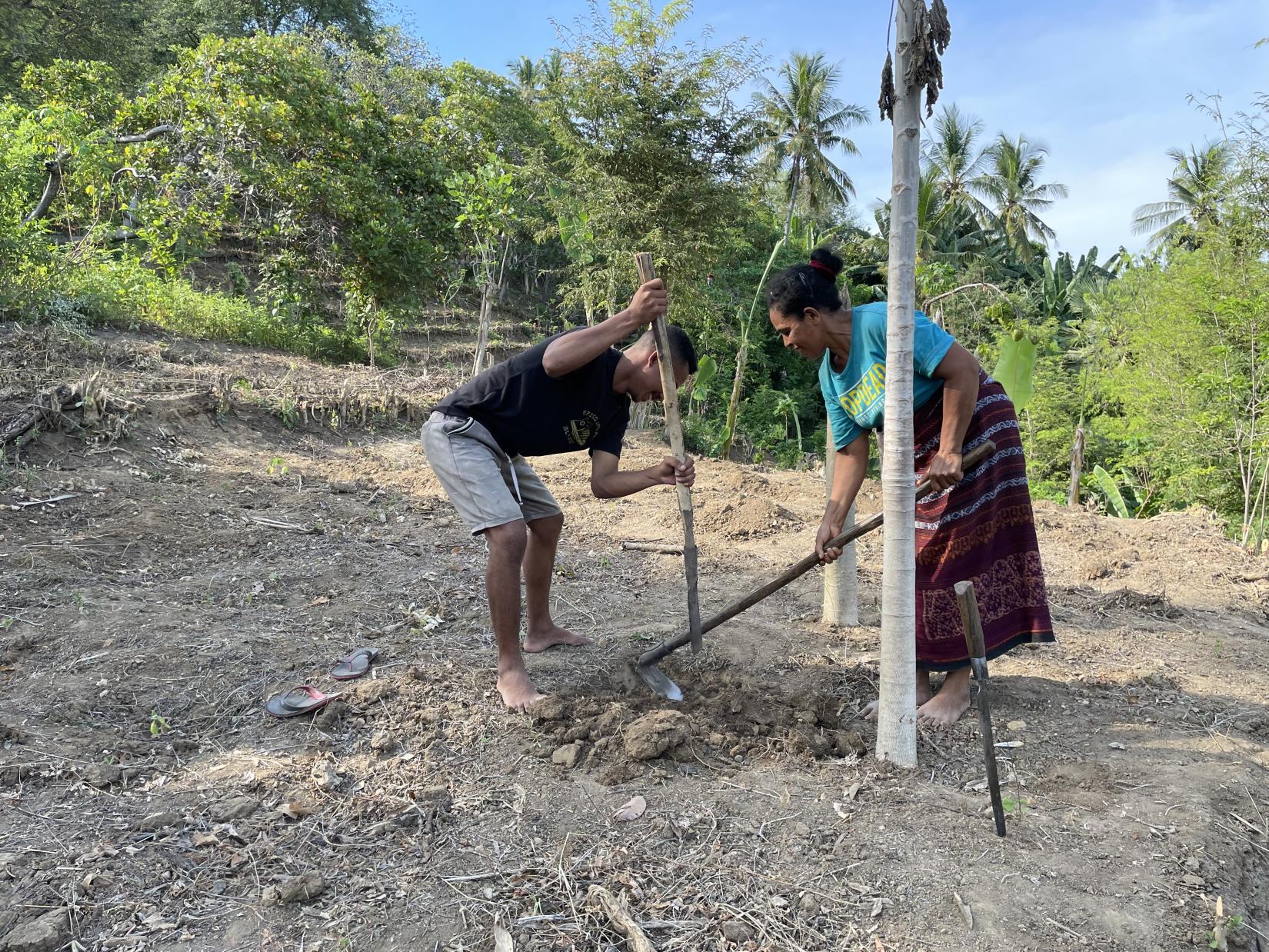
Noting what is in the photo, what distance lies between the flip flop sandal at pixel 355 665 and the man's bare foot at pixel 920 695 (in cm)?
188

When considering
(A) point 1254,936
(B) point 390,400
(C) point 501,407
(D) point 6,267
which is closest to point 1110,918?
(A) point 1254,936

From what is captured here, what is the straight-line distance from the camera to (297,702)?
2.71 meters

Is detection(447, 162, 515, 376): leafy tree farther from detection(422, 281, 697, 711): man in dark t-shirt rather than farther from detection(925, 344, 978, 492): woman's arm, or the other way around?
detection(925, 344, 978, 492): woman's arm

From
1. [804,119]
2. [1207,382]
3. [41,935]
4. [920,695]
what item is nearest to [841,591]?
[920,695]

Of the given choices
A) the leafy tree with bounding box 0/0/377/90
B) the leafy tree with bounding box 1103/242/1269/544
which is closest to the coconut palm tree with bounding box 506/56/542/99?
the leafy tree with bounding box 0/0/377/90

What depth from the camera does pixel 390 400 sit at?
866cm

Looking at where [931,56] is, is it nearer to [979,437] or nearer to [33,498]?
[979,437]

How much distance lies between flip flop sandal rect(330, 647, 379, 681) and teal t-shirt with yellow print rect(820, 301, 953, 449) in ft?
6.70

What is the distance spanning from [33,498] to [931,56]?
523 centimetres

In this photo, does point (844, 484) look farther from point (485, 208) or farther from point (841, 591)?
point (485, 208)

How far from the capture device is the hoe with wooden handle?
2566 mm

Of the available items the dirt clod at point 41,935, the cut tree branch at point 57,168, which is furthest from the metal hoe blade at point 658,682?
the cut tree branch at point 57,168

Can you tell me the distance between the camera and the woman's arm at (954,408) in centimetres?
246

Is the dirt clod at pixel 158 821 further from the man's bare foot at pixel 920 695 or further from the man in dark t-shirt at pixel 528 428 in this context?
the man's bare foot at pixel 920 695
